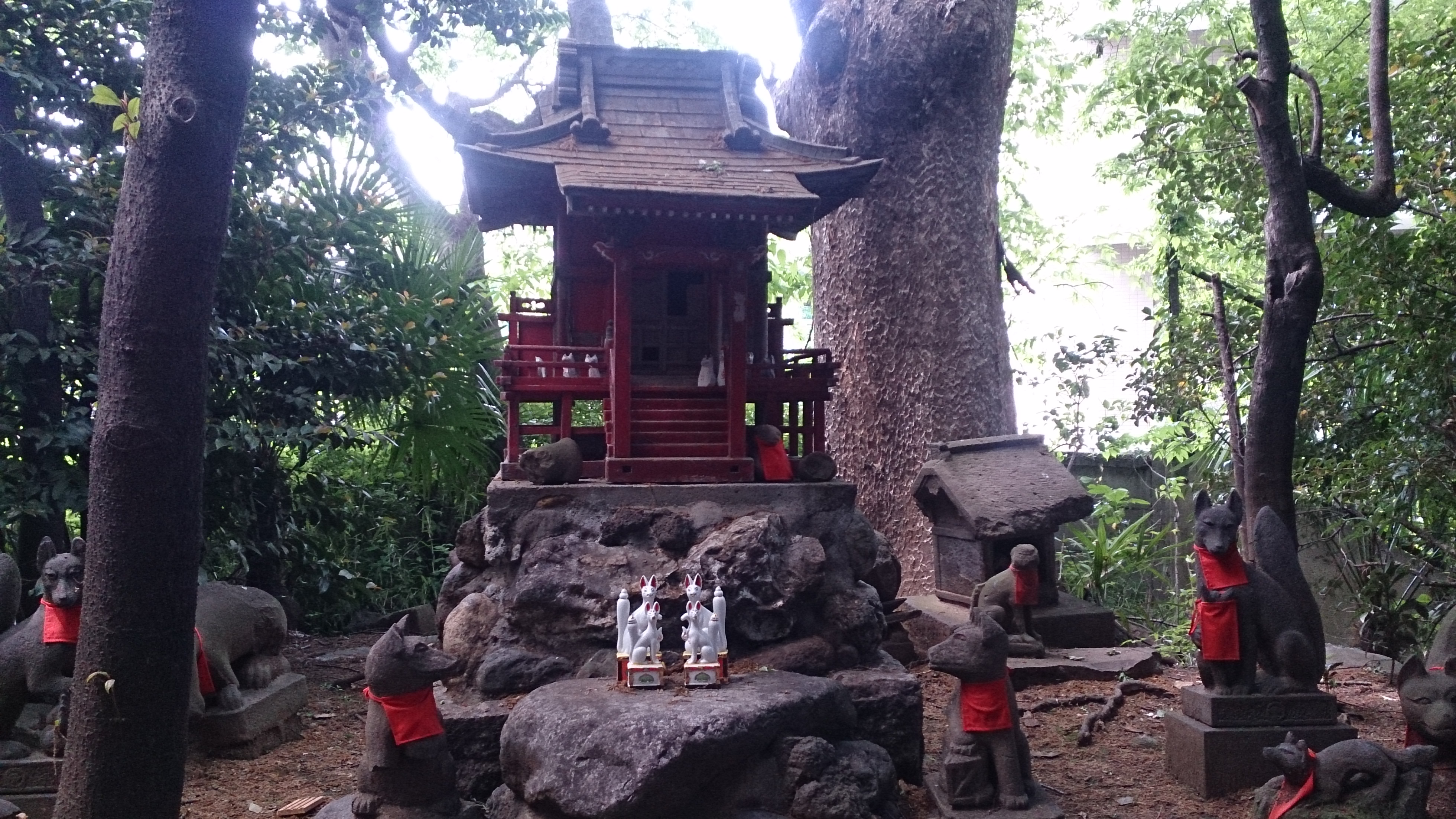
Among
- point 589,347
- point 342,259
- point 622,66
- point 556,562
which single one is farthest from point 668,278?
point 342,259

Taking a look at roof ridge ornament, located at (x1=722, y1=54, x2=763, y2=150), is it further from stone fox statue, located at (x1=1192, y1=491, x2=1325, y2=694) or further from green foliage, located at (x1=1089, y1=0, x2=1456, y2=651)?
stone fox statue, located at (x1=1192, y1=491, x2=1325, y2=694)

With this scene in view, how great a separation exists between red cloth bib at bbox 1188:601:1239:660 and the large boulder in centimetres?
198

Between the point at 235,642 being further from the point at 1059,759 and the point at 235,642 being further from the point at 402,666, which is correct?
the point at 1059,759

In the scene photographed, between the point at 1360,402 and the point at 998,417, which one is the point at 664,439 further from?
the point at 1360,402

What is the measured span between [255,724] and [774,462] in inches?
157

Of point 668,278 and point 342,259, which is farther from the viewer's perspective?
point 342,259

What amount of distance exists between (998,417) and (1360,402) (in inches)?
126

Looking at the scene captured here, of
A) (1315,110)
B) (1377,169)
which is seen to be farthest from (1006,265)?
(1377,169)

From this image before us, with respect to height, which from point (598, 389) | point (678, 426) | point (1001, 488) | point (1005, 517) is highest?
point (598, 389)

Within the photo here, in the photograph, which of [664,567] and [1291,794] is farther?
[664,567]

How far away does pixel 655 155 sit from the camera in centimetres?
705

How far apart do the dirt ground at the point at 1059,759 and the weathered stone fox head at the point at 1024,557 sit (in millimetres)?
1043

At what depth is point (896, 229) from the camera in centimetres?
1038

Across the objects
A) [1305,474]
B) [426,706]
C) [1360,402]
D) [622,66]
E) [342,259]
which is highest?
[622,66]
